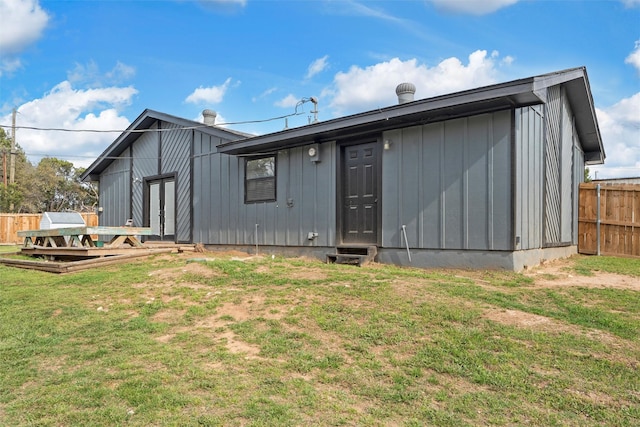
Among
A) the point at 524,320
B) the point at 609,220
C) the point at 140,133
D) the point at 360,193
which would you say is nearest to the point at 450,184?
the point at 360,193

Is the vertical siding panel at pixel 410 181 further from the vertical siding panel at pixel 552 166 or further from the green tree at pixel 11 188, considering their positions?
the green tree at pixel 11 188

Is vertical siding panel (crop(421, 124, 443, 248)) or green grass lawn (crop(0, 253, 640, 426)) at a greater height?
vertical siding panel (crop(421, 124, 443, 248))

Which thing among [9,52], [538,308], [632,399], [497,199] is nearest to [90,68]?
[9,52]

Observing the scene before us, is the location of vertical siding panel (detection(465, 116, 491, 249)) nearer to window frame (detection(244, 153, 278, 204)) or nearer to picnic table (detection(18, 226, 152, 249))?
window frame (detection(244, 153, 278, 204))

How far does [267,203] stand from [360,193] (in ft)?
8.66

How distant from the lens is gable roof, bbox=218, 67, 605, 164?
6102 mm

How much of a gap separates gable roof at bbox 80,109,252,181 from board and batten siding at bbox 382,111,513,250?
426 centimetres

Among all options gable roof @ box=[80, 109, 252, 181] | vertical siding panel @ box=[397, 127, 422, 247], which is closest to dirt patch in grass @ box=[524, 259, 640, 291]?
vertical siding panel @ box=[397, 127, 422, 247]

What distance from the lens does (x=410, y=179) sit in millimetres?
7496

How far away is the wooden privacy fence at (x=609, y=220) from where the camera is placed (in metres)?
9.51

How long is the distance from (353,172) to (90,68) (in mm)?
14672

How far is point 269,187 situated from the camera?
32.9 feet

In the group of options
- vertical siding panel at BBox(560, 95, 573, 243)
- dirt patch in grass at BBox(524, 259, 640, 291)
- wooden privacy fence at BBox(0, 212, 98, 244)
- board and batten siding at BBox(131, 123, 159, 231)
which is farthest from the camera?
wooden privacy fence at BBox(0, 212, 98, 244)

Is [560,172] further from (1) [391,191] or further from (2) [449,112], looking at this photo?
(1) [391,191]
